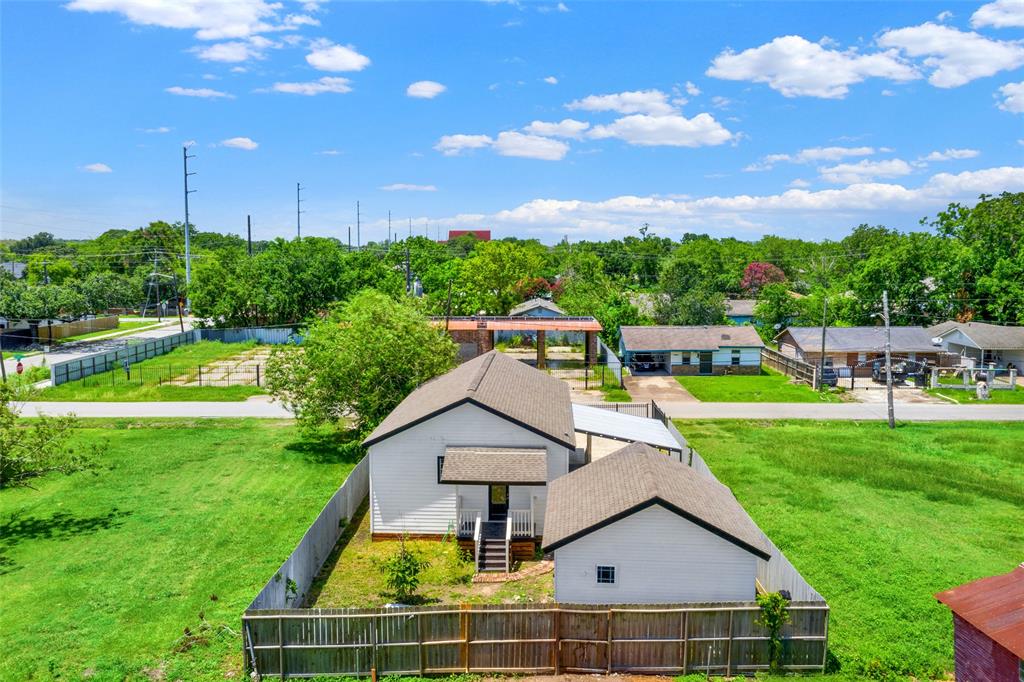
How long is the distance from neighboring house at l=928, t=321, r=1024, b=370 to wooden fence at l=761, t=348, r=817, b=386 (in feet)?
36.4

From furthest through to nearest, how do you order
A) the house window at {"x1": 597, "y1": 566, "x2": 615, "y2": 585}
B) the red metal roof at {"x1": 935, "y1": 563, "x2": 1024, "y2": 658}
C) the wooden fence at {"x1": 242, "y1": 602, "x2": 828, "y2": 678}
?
the house window at {"x1": 597, "y1": 566, "x2": 615, "y2": 585} → the wooden fence at {"x1": 242, "y1": 602, "x2": 828, "y2": 678} → the red metal roof at {"x1": 935, "y1": 563, "x2": 1024, "y2": 658}

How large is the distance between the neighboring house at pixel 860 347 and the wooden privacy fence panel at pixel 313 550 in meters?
35.5

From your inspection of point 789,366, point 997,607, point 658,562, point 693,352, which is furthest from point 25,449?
point 789,366

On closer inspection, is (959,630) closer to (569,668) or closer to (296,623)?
(569,668)

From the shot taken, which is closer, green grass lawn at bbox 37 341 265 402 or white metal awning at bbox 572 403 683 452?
white metal awning at bbox 572 403 683 452

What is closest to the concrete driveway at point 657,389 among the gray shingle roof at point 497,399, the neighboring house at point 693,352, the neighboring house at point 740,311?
the neighboring house at point 693,352

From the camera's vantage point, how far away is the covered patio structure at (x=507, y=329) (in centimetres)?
5284

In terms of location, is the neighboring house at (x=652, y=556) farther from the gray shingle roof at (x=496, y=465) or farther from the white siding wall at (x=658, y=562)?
the gray shingle roof at (x=496, y=465)

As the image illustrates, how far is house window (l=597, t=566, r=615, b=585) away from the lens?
16812 millimetres

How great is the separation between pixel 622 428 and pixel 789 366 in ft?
93.5

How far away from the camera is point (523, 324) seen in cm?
5384

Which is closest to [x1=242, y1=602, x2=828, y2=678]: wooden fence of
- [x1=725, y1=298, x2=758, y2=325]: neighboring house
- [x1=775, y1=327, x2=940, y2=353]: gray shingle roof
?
[x1=775, y1=327, x2=940, y2=353]: gray shingle roof

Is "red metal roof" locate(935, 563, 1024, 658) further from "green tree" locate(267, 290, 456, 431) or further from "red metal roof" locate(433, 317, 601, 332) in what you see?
"red metal roof" locate(433, 317, 601, 332)

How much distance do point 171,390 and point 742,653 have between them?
38.7 meters
